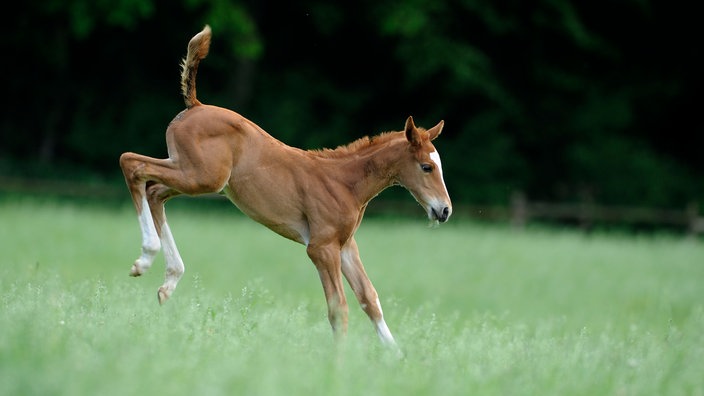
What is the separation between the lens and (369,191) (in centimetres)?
714

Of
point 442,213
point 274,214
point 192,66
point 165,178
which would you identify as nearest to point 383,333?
point 442,213

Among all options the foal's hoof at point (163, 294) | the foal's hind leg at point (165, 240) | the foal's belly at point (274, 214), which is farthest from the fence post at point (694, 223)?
the foal's hoof at point (163, 294)

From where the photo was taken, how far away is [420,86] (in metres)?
29.9

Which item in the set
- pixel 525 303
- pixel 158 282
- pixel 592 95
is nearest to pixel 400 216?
pixel 592 95

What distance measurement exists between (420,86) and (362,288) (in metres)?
23.3

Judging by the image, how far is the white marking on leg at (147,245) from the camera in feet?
21.4

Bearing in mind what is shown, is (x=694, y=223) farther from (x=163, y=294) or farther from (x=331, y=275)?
(x=163, y=294)

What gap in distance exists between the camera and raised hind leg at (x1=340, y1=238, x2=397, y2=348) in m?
6.92

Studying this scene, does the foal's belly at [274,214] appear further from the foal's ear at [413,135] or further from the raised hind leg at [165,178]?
the foal's ear at [413,135]

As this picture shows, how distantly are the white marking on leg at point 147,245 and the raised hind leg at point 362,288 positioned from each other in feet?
4.53

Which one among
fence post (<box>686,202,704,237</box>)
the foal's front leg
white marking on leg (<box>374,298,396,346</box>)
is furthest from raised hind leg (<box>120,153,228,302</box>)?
fence post (<box>686,202,704,237</box>)

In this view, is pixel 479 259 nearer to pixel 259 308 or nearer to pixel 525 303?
pixel 525 303

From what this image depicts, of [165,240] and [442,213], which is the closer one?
[442,213]

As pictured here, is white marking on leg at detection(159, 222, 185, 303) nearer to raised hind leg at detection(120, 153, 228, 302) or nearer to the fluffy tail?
raised hind leg at detection(120, 153, 228, 302)
